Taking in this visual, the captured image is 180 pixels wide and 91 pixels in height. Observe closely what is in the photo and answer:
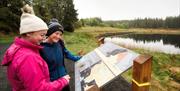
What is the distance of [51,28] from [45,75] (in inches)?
49.2

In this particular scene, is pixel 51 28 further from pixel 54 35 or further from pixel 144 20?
pixel 144 20

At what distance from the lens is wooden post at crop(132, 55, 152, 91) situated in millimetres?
2533

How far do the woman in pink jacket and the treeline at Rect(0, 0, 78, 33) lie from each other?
28.3 meters

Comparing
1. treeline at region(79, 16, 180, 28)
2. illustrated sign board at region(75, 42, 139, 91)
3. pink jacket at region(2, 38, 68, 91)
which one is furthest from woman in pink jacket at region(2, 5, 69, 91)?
treeline at region(79, 16, 180, 28)

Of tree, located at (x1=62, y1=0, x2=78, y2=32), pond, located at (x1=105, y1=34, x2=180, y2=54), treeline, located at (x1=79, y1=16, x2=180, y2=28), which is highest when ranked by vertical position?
tree, located at (x1=62, y1=0, x2=78, y2=32)

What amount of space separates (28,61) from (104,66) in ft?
5.20

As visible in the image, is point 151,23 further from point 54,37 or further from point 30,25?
point 30,25

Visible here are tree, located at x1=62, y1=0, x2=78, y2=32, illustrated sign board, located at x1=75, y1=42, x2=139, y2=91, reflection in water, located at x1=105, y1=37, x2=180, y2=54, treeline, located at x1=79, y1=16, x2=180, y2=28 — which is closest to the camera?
illustrated sign board, located at x1=75, y1=42, x2=139, y2=91

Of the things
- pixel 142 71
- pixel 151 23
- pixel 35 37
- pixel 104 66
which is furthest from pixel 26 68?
pixel 151 23

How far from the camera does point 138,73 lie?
2.64 metres

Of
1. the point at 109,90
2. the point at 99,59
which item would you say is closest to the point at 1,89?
the point at 109,90

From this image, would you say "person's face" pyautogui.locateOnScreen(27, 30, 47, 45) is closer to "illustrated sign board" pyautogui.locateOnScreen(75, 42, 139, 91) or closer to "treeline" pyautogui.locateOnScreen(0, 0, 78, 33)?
"illustrated sign board" pyautogui.locateOnScreen(75, 42, 139, 91)

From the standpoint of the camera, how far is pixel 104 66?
3400 mm

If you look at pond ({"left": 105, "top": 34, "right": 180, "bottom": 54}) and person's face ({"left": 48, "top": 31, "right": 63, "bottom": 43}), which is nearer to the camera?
person's face ({"left": 48, "top": 31, "right": 63, "bottom": 43})
